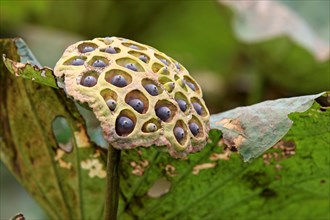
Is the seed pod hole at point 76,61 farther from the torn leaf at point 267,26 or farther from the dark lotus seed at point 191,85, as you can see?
the torn leaf at point 267,26

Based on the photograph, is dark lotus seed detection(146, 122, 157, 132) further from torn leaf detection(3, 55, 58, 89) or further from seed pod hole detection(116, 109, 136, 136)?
torn leaf detection(3, 55, 58, 89)

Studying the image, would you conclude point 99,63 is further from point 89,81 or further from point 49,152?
point 49,152

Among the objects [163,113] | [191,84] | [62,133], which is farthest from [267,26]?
[163,113]

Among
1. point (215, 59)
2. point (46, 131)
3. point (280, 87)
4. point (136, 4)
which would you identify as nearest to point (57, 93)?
point (46, 131)

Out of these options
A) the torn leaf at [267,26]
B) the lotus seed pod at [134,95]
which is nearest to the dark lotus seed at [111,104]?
the lotus seed pod at [134,95]

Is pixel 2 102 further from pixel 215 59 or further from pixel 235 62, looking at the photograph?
pixel 215 59

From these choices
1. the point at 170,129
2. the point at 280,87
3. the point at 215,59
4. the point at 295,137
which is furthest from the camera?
the point at 215,59
